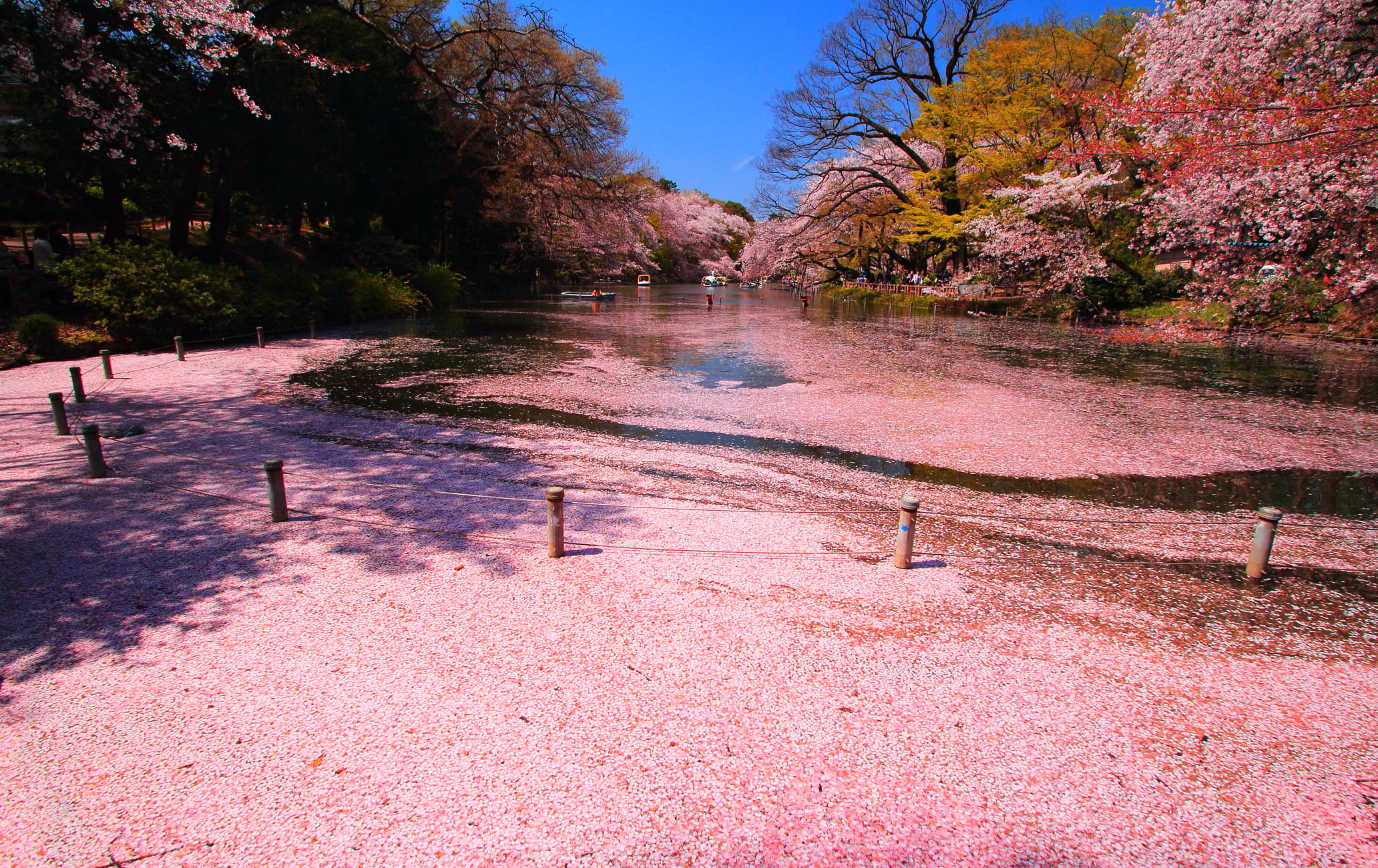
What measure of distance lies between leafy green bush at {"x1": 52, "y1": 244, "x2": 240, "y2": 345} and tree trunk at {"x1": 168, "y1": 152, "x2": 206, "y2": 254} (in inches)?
109

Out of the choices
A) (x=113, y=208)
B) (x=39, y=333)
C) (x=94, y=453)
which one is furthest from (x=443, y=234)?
(x=94, y=453)

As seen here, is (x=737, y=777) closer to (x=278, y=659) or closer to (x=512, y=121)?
(x=278, y=659)

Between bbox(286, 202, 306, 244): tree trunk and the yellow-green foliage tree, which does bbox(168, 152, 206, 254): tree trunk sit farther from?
the yellow-green foliage tree

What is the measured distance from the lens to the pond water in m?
7.51

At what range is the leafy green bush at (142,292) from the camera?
13391mm

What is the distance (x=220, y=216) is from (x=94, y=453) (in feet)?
51.8

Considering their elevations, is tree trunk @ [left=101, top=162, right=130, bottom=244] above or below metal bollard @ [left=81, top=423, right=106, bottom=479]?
above

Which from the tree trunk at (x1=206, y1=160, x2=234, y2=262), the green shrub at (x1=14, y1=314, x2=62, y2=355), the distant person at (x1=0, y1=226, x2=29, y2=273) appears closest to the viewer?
the green shrub at (x1=14, y1=314, x2=62, y2=355)

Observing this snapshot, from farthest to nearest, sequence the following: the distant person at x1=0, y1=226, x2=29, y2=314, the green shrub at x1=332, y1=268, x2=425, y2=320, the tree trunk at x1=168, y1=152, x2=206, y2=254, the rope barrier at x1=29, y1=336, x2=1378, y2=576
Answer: the green shrub at x1=332, y1=268, x2=425, y2=320 < the tree trunk at x1=168, y1=152, x2=206, y2=254 < the distant person at x1=0, y1=226, x2=29, y2=314 < the rope barrier at x1=29, y1=336, x2=1378, y2=576

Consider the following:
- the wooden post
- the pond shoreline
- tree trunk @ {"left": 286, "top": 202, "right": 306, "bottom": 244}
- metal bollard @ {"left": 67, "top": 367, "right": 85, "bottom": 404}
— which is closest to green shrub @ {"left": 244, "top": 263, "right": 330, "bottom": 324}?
tree trunk @ {"left": 286, "top": 202, "right": 306, "bottom": 244}

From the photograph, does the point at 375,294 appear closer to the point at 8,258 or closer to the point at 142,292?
the point at 142,292

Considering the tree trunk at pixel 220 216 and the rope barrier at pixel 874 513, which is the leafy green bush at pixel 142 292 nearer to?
the tree trunk at pixel 220 216

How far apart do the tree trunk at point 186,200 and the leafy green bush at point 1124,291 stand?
2837cm

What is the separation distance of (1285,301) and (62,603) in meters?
19.5
